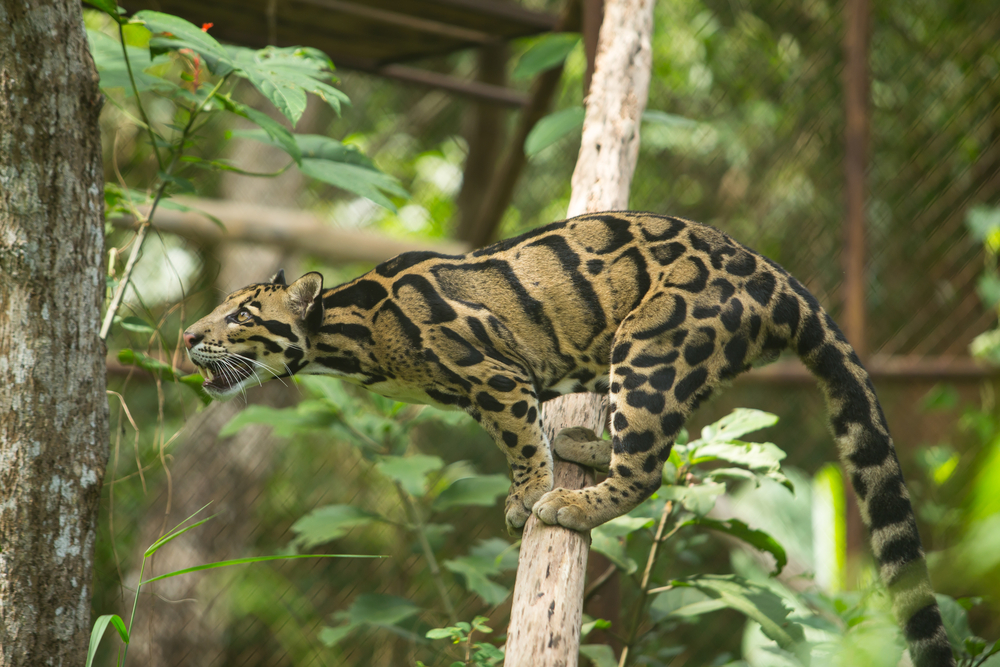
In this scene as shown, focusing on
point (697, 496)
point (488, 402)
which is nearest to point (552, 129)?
point (488, 402)

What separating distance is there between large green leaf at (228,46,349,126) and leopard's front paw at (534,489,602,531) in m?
1.22

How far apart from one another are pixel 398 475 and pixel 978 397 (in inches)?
175

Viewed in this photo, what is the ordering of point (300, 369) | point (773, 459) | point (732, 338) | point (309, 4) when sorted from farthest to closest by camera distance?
point (309, 4) < point (300, 369) < point (773, 459) < point (732, 338)

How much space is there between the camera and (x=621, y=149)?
8.94 ft

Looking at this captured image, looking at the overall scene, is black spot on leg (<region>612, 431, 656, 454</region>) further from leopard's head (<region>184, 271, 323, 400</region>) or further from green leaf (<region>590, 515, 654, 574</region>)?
leopard's head (<region>184, 271, 323, 400</region>)

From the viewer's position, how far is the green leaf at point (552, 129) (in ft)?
10.3

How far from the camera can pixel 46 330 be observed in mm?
1825

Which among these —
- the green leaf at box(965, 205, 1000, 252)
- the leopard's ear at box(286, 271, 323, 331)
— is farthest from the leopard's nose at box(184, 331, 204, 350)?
the green leaf at box(965, 205, 1000, 252)

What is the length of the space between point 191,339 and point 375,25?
236cm

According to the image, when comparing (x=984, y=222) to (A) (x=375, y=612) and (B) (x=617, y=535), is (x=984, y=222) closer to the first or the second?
(B) (x=617, y=535)

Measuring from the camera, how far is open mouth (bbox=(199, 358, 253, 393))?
2.45 m

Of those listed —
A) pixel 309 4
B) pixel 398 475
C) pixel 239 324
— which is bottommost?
pixel 398 475

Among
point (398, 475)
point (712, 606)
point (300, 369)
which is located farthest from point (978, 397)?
point (300, 369)

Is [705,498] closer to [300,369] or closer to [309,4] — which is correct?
[300,369]
